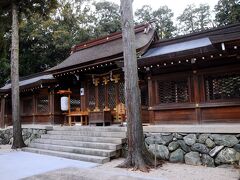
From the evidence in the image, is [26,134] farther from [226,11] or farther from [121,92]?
[226,11]

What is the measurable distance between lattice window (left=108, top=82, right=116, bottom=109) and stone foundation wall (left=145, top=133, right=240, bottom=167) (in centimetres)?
384

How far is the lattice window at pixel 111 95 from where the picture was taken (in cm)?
1191

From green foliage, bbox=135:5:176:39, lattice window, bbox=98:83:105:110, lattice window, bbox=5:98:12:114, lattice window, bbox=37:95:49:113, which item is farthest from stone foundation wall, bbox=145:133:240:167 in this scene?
green foliage, bbox=135:5:176:39

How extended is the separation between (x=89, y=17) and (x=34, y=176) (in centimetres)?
2411

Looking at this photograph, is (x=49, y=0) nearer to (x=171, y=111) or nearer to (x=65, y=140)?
(x=65, y=140)

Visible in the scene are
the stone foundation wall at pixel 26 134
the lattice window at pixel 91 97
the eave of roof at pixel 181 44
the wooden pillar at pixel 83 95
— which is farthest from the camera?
the wooden pillar at pixel 83 95

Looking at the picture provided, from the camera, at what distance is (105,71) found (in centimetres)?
1202

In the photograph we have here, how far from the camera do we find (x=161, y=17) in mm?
36812

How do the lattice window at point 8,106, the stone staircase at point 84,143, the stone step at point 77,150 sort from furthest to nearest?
the lattice window at point 8,106, the stone staircase at point 84,143, the stone step at point 77,150

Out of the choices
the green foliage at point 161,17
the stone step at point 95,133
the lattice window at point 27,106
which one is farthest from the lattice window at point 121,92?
the green foliage at point 161,17

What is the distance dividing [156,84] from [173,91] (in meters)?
0.67

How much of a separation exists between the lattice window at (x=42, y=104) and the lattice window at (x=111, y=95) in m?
4.41

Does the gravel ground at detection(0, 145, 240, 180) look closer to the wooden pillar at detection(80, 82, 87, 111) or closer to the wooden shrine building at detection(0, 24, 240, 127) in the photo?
the wooden shrine building at detection(0, 24, 240, 127)

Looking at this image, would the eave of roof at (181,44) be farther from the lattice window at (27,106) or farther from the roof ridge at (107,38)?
the lattice window at (27,106)
